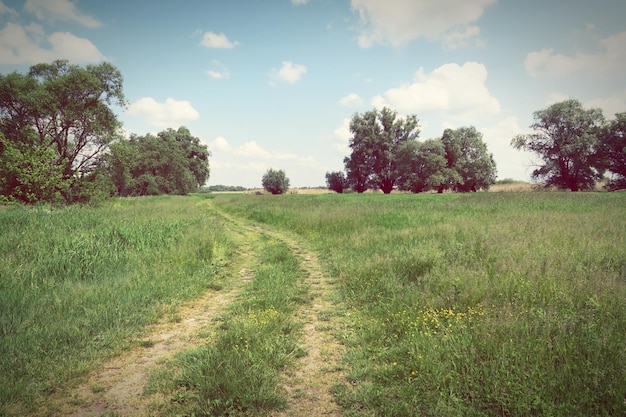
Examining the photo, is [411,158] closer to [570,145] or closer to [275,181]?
[570,145]

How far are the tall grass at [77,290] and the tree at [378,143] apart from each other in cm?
5142

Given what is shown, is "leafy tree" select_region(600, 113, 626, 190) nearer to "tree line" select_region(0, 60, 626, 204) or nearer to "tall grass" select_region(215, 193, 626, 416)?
"tree line" select_region(0, 60, 626, 204)

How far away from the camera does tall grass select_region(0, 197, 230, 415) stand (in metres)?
3.96

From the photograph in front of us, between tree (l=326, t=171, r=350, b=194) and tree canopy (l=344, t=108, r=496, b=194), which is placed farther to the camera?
tree (l=326, t=171, r=350, b=194)

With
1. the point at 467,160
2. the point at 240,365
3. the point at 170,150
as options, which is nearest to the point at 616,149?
the point at 467,160

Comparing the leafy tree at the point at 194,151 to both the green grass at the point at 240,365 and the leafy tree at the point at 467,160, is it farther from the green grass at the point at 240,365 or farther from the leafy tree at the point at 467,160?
the green grass at the point at 240,365

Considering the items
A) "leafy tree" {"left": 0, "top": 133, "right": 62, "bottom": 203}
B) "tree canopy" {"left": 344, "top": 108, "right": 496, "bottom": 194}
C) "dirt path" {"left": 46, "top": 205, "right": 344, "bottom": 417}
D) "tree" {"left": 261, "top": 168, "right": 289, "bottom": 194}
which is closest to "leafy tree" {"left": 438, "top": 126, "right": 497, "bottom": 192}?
"tree canopy" {"left": 344, "top": 108, "right": 496, "bottom": 194}

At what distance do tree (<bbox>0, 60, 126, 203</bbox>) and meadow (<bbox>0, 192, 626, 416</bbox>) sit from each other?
73.5 feet

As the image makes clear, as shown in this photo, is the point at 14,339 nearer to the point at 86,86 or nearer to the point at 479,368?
the point at 479,368

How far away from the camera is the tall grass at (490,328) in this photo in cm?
309

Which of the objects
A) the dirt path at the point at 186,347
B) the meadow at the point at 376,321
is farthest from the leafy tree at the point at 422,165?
the dirt path at the point at 186,347

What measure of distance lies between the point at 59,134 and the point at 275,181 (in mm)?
65484

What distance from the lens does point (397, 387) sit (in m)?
3.53

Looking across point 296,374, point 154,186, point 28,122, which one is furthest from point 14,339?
point 154,186
